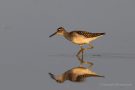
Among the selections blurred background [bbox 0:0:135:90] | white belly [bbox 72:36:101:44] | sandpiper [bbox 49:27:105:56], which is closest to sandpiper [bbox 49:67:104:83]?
blurred background [bbox 0:0:135:90]

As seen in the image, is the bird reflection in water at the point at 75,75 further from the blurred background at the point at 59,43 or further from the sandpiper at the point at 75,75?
the blurred background at the point at 59,43

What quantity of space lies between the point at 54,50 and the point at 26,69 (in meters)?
1.92

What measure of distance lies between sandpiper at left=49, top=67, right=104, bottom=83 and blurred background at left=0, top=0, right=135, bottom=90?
135 mm

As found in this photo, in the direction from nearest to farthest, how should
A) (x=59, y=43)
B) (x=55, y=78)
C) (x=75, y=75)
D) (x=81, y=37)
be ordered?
1. (x=55, y=78)
2. (x=75, y=75)
3. (x=81, y=37)
4. (x=59, y=43)

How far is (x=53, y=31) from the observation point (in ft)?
49.1

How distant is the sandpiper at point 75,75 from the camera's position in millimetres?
10656

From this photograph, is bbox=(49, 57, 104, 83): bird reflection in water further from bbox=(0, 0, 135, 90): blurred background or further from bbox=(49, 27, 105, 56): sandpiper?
bbox=(49, 27, 105, 56): sandpiper

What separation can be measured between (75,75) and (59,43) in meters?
3.08

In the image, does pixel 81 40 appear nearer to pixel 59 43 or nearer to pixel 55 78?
pixel 59 43

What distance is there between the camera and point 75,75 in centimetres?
1095

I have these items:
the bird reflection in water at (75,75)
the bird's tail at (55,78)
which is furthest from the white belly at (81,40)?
the bird's tail at (55,78)

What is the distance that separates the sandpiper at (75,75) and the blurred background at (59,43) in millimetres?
135

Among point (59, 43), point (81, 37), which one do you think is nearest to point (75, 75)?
point (81, 37)

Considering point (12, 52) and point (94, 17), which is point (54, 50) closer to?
point (12, 52)
